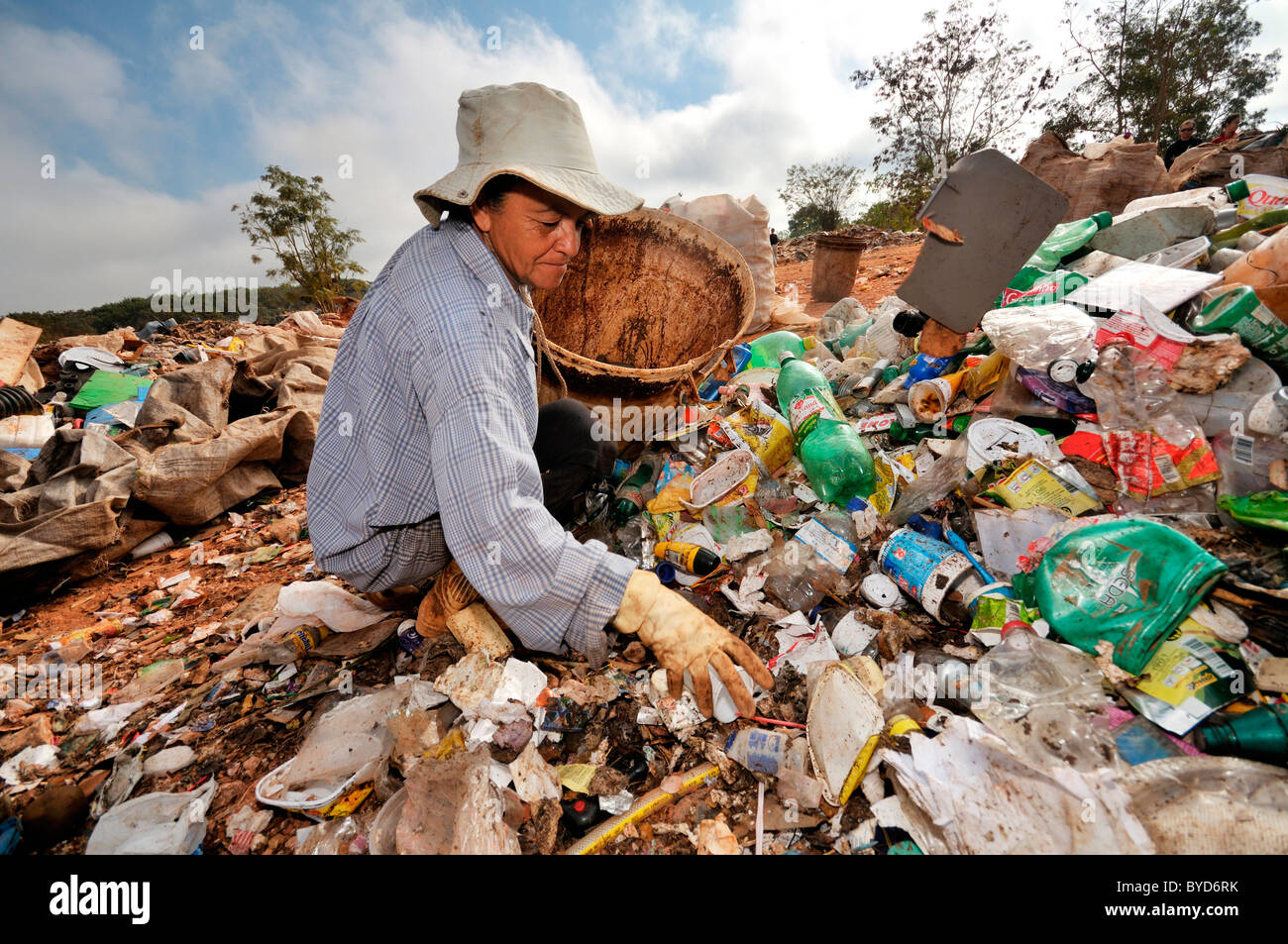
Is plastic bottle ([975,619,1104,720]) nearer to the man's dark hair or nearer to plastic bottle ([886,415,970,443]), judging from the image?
plastic bottle ([886,415,970,443])

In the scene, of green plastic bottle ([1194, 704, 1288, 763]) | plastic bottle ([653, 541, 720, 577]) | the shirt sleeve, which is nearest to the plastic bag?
green plastic bottle ([1194, 704, 1288, 763])

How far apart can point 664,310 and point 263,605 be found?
2804 millimetres

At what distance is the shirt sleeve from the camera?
4.14ft

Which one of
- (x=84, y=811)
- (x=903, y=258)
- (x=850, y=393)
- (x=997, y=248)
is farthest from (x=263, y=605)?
(x=903, y=258)

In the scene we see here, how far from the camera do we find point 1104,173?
15.7ft

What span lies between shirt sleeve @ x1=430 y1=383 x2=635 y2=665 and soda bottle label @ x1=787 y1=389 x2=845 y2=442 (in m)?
1.45

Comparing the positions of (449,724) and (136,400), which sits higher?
(136,400)

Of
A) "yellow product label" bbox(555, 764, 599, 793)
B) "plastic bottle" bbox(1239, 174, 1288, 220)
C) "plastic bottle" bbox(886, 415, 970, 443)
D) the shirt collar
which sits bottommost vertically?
"yellow product label" bbox(555, 764, 599, 793)

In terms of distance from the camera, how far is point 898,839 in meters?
1.19

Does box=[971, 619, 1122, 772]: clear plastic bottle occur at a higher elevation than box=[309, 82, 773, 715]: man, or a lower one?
lower

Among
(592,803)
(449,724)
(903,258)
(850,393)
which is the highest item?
(903,258)

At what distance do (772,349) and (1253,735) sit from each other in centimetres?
334

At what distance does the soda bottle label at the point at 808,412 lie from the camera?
8.18 feet

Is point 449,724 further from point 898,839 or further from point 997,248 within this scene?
point 997,248
